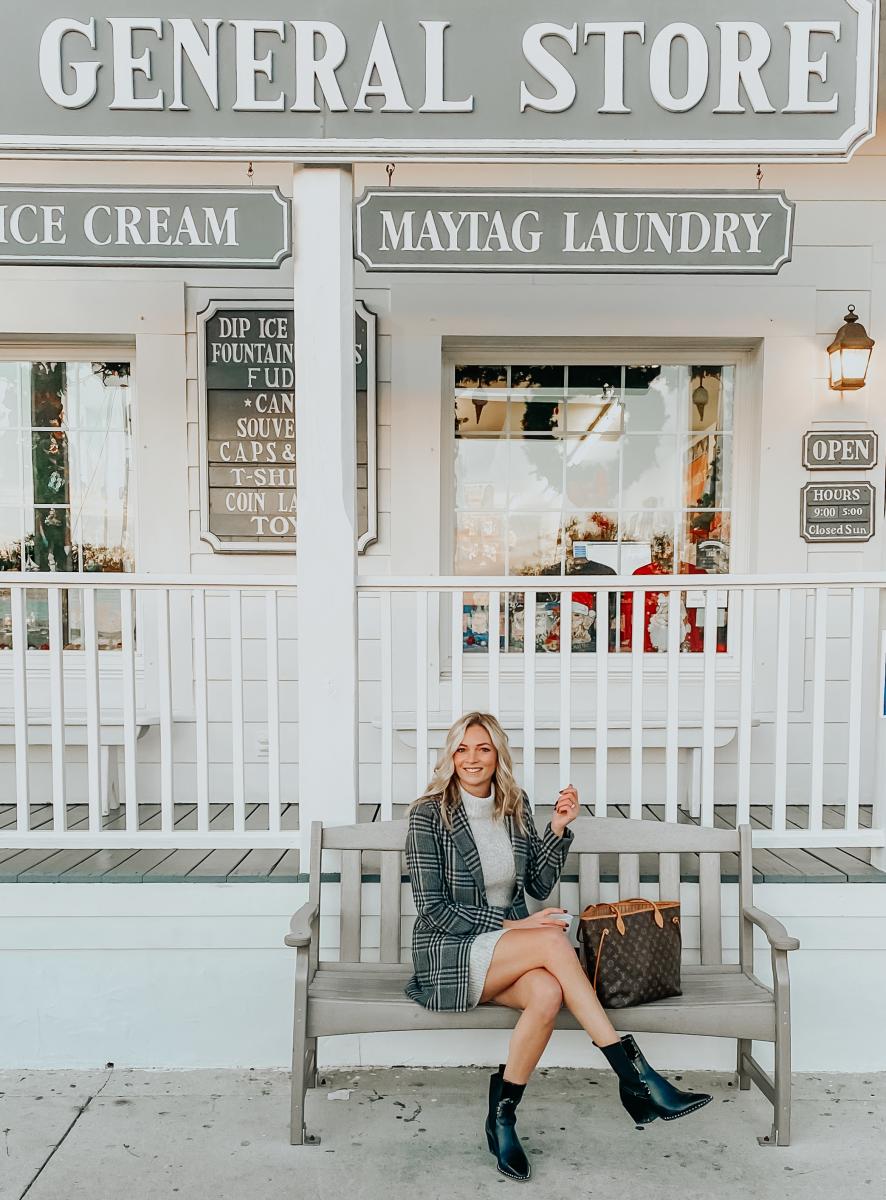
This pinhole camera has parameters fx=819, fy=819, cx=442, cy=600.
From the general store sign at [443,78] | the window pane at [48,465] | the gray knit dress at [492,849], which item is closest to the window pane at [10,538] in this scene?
the window pane at [48,465]

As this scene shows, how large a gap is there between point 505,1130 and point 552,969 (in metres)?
0.45

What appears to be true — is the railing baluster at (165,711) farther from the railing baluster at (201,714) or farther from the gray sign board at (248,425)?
the gray sign board at (248,425)

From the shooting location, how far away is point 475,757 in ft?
8.20

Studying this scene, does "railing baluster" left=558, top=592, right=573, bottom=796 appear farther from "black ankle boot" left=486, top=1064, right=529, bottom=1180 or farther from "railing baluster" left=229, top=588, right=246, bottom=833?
"railing baluster" left=229, top=588, right=246, bottom=833

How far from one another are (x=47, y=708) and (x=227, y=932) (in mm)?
1748

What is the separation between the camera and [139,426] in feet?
12.8

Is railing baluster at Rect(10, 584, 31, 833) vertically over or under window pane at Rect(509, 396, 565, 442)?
under

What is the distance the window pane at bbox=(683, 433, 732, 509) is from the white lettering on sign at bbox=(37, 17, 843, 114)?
1.81 m

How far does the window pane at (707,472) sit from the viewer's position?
13.6ft

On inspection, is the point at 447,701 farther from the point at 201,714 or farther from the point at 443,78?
the point at 443,78

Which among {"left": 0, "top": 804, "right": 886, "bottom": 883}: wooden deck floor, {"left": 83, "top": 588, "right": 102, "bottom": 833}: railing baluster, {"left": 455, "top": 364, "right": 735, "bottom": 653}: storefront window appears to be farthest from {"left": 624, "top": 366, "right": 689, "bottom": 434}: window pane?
{"left": 83, "top": 588, "right": 102, "bottom": 833}: railing baluster

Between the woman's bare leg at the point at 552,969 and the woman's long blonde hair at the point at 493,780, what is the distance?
0.34m

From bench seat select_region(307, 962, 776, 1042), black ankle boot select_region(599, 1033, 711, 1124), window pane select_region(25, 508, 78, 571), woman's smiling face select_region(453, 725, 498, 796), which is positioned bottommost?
black ankle boot select_region(599, 1033, 711, 1124)

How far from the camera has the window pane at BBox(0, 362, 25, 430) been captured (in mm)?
4090
